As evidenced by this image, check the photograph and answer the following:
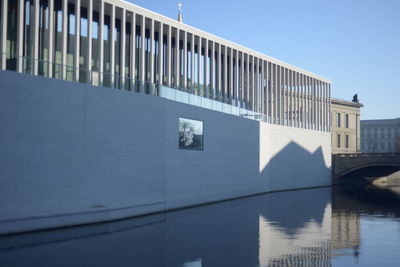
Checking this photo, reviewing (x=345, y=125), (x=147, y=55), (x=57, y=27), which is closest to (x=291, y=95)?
(x=147, y=55)

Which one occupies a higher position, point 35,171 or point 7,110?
point 7,110

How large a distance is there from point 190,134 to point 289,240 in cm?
1384

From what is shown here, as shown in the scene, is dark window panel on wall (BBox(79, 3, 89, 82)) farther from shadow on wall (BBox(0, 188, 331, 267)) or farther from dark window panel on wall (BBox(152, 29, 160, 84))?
shadow on wall (BBox(0, 188, 331, 267))

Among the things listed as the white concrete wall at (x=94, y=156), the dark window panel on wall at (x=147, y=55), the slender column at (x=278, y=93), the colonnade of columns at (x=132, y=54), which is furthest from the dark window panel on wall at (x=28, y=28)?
the slender column at (x=278, y=93)

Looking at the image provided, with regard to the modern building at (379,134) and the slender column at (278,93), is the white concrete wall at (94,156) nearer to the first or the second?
the slender column at (278,93)

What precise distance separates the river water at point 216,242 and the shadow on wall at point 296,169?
2002 centimetres

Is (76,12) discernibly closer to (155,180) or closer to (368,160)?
(155,180)

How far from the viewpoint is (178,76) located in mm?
34062

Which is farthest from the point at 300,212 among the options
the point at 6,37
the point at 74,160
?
the point at 6,37

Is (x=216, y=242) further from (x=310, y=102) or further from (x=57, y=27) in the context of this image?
(x=310, y=102)

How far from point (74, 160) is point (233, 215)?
8.40 meters

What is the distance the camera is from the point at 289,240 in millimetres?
15570

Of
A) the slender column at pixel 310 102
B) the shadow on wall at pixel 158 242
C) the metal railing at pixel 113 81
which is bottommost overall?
the shadow on wall at pixel 158 242

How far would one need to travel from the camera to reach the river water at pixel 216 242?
483 inches
